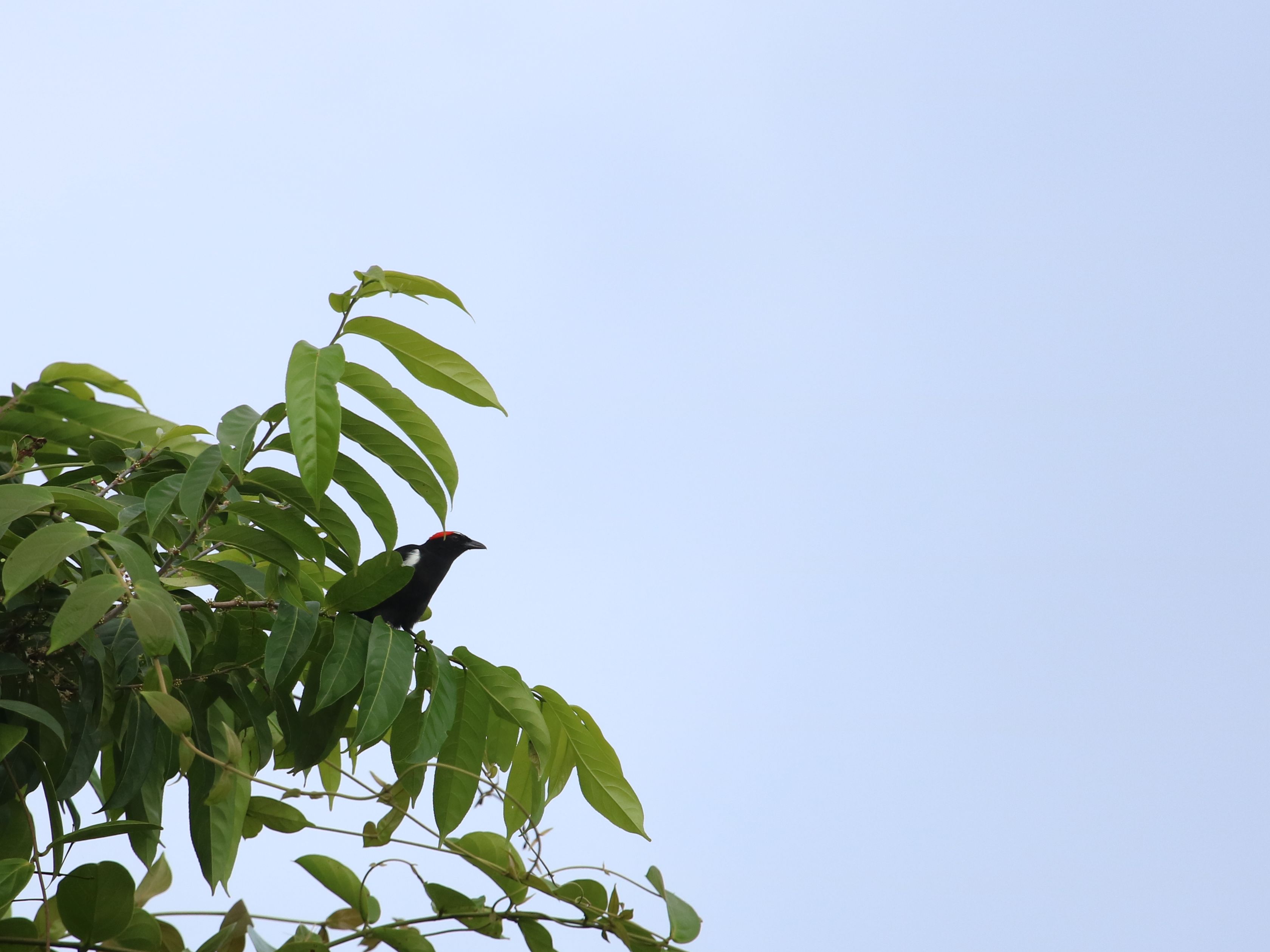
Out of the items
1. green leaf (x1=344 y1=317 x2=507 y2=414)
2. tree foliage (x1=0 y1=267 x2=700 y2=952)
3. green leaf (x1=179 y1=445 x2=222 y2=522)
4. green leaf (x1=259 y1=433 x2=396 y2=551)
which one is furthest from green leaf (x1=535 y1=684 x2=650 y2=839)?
Answer: green leaf (x1=179 y1=445 x2=222 y2=522)

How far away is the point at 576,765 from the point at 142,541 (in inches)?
24.1

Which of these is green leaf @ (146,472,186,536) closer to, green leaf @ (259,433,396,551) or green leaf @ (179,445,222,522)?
green leaf @ (179,445,222,522)

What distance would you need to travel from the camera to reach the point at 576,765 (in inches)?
58.7

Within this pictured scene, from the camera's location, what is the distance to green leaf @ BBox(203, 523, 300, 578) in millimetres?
1317

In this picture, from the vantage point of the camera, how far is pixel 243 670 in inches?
53.6

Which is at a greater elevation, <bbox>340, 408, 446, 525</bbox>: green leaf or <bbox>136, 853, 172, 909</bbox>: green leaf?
<bbox>340, 408, 446, 525</bbox>: green leaf

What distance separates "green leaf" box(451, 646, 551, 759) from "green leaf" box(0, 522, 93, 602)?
0.48m

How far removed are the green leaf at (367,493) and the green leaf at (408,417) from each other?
0.24 feet

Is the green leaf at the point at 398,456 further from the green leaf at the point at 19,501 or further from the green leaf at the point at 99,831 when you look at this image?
the green leaf at the point at 99,831

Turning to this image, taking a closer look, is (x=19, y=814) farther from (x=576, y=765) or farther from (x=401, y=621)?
(x=576, y=765)

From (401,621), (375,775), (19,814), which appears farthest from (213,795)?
(401,621)

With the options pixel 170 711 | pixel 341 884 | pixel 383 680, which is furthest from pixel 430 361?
pixel 341 884

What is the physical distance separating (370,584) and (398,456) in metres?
0.16

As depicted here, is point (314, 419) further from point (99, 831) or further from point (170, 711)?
point (99, 831)
